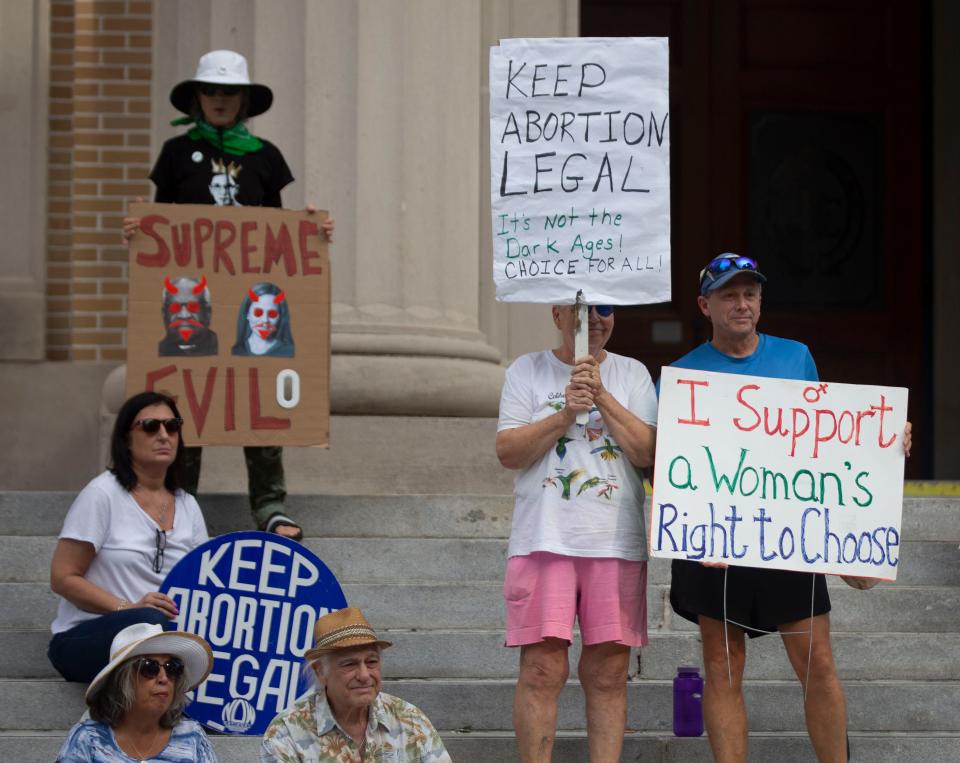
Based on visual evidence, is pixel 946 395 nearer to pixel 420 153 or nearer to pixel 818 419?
pixel 420 153

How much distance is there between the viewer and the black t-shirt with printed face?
727cm

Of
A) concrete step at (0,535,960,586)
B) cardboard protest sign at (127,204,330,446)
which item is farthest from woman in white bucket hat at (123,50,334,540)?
concrete step at (0,535,960,586)

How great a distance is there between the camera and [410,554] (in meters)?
7.09

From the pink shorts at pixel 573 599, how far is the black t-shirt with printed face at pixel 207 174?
253 centimetres

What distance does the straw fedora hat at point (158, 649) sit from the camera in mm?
5020

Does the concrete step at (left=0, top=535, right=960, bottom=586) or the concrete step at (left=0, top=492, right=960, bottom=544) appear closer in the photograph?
the concrete step at (left=0, top=535, right=960, bottom=586)

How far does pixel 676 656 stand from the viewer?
21.0 feet

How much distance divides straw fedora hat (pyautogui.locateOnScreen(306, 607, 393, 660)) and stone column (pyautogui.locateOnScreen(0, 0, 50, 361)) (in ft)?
17.7

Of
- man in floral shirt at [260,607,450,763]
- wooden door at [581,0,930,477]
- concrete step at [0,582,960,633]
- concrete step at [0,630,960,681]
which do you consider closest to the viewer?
man in floral shirt at [260,607,450,763]

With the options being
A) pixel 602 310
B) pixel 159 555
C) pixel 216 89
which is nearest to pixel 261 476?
pixel 159 555

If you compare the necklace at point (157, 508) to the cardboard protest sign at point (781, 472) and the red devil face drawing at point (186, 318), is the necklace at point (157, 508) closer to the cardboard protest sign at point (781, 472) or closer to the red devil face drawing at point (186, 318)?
the red devil face drawing at point (186, 318)

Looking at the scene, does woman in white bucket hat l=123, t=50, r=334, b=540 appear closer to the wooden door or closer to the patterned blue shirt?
the patterned blue shirt

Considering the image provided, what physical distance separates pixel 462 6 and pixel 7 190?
2839 millimetres

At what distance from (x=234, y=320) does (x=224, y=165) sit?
0.64m
